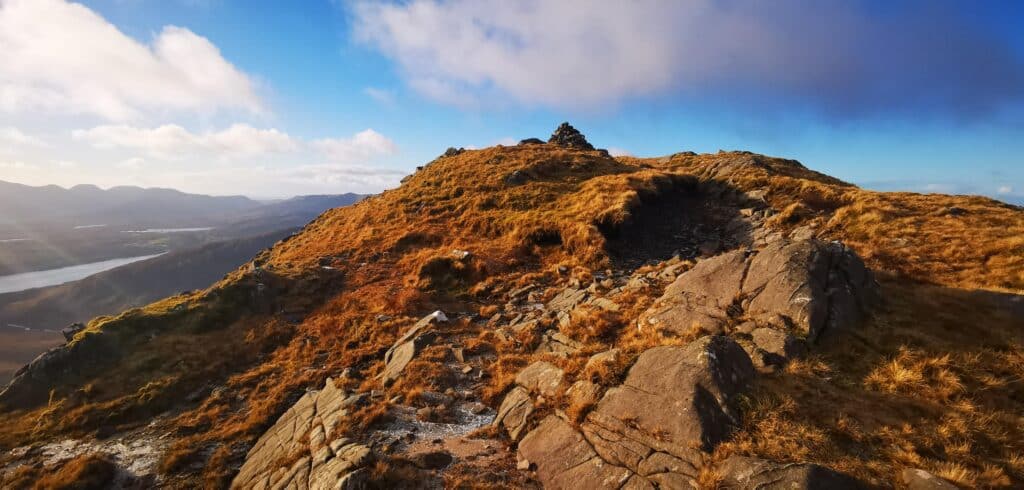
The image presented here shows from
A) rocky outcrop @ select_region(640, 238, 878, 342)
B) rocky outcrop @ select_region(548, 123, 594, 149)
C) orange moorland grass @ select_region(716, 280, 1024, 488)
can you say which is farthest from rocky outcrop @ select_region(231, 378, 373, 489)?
rocky outcrop @ select_region(548, 123, 594, 149)

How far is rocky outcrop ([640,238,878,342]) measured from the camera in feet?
43.8

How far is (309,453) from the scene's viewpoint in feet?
41.4

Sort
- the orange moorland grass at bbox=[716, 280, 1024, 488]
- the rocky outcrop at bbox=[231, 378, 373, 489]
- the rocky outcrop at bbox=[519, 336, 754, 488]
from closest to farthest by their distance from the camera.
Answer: the orange moorland grass at bbox=[716, 280, 1024, 488], the rocky outcrop at bbox=[519, 336, 754, 488], the rocky outcrop at bbox=[231, 378, 373, 489]

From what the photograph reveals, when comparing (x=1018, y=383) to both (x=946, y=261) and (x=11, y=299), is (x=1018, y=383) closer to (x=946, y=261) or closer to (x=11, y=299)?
(x=946, y=261)

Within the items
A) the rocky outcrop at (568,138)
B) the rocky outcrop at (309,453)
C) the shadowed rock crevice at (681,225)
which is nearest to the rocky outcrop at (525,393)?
the rocky outcrop at (309,453)

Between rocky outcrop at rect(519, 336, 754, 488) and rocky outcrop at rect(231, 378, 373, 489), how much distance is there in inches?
192

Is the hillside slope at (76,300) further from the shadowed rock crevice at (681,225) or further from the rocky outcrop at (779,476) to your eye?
the rocky outcrop at (779,476)

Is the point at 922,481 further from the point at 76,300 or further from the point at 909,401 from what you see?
the point at 76,300

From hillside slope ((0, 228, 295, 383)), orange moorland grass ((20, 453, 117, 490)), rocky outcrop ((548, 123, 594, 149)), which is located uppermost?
rocky outcrop ((548, 123, 594, 149))

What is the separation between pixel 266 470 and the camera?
1278 cm

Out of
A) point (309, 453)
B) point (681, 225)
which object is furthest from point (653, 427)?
point (681, 225)

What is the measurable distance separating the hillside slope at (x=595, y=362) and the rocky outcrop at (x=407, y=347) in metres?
0.11

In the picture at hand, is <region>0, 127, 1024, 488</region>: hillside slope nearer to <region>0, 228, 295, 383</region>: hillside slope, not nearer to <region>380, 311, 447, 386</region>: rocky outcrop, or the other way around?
<region>380, 311, 447, 386</region>: rocky outcrop

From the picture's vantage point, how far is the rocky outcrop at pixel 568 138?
7544cm
